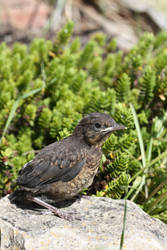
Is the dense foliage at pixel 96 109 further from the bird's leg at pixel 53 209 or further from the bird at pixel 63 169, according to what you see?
the bird's leg at pixel 53 209

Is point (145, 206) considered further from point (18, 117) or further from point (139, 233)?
point (18, 117)

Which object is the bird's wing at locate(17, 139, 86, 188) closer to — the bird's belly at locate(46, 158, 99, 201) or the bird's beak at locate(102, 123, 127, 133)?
the bird's belly at locate(46, 158, 99, 201)

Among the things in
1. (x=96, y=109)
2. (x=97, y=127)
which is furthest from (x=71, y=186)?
(x=96, y=109)

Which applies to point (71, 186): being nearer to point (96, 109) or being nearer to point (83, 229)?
point (83, 229)

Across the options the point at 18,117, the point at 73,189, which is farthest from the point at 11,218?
the point at 18,117

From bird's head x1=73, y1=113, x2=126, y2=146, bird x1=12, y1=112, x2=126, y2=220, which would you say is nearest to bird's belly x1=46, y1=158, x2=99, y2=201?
bird x1=12, y1=112, x2=126, y2=220

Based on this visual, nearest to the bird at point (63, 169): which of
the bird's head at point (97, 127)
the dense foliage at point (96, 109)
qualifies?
the bird's head at point (97, 127)
